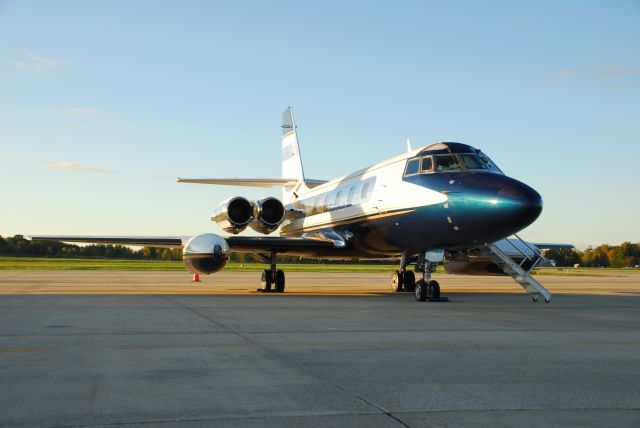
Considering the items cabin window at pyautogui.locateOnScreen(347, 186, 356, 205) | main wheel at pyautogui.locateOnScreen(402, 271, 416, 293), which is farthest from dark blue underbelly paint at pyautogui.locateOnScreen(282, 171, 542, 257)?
main wheel at pyautogui.locateOnScreen(402, 271, 416, 293)

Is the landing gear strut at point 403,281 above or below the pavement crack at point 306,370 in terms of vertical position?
above

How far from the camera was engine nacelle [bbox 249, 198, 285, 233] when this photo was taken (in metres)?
20.9

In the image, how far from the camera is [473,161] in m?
15.2

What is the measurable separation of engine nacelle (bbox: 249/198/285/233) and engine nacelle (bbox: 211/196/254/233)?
240 millimetres

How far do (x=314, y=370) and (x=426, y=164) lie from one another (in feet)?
34.0

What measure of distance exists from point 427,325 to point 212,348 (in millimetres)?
3923

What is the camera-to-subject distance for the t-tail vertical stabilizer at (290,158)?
1065 inches

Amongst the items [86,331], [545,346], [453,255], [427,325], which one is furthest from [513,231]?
[86,331]

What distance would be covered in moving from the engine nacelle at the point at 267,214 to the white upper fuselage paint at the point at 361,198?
1414mm

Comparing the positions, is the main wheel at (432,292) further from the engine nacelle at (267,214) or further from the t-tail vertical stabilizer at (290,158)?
the t-tail vertical stabilizer at (290,158)

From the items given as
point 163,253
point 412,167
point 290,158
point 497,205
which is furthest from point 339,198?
point 163,253

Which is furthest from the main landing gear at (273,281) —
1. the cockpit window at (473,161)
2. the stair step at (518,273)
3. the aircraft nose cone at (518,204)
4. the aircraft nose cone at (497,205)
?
the aircraft nose cone at (518,204)

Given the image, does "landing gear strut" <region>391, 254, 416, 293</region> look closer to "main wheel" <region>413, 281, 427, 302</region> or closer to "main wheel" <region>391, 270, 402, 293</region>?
"main wheel" <region>391, 270, 402, 293</region>

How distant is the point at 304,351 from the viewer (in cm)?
736
